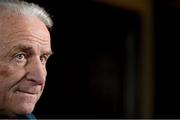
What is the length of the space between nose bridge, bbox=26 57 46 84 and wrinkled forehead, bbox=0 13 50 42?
5 cm

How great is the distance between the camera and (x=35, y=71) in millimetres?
880

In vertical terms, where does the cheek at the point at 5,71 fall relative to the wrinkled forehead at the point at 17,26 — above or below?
below

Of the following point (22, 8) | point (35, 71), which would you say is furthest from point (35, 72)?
point (22, 8)

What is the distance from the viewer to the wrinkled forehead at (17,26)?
880mm

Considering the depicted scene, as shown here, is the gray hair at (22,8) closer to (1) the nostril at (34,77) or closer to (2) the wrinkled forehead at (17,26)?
(2) the wrinkled forehead at (17,26)

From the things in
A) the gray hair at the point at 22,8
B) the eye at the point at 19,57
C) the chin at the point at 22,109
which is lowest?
the chin at the point at 22,109

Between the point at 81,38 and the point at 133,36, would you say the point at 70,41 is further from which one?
the point at 133,36

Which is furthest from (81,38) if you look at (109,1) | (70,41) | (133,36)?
(133,36)

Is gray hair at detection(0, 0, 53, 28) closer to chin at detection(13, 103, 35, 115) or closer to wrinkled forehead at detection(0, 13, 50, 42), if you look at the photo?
wrinkled forehead at detection(0, 13, 50, 42)

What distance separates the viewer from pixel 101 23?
3104mm

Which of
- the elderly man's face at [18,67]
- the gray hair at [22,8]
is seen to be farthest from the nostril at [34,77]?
the gray hair at [22,8]

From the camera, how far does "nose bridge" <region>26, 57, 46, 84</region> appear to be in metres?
0.88

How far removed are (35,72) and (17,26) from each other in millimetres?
94

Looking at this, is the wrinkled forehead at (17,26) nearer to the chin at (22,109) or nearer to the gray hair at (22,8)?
the gray hair at (22,8)
